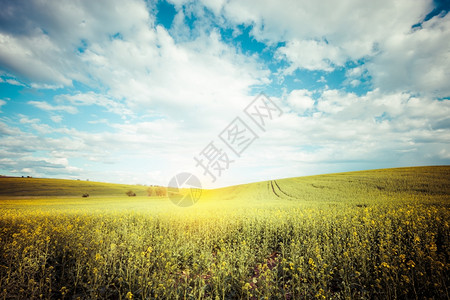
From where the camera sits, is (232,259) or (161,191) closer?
(232,259)

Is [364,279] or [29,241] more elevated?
[29,241]

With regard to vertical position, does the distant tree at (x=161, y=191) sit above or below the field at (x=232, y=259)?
below

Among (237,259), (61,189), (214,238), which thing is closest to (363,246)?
(237,259)

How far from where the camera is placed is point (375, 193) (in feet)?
80.2

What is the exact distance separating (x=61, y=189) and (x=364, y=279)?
2636 inches

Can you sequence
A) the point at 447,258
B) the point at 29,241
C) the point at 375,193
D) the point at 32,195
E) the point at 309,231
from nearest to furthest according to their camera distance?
the point at 447,258 → the point at 29,241 → the point at 309,231 → the point at 375,193 → the point at 32,195

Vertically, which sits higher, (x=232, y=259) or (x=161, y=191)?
(x=232, y=259)

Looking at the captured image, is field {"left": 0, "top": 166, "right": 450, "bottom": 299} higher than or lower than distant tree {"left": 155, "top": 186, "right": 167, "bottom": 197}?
higher

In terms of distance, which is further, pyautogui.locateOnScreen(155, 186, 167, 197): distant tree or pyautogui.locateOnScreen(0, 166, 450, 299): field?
pyautogui.locateOnScreen(155, 186, 167, 197): distant tree

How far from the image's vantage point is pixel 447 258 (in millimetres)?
5172

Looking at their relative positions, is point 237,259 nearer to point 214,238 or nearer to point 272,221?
point 214,238

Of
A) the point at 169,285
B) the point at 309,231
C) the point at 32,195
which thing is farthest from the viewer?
the point at 32,195

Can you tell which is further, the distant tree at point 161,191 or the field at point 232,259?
the distant tree at point 161,191

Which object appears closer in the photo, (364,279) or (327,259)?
(364,279)
